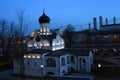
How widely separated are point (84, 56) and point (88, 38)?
32.8 metres

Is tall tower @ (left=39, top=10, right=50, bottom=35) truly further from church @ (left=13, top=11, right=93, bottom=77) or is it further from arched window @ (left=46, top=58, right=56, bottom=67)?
arched window @ (left=46, top=58, right=56, bottom=67)

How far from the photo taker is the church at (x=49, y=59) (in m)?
41.1

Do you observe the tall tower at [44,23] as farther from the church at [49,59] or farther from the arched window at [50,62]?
the arched window at [50,62]

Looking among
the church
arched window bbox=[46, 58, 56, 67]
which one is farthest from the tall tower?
arched window bbox=[46, 58, 56, 67]

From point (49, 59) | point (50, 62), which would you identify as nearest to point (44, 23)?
point (49, 59)

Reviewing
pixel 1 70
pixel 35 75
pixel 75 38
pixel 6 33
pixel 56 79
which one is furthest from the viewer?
Answer: pixel 75 38

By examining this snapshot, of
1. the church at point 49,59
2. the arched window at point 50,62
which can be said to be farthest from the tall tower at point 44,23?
the arched window at point 50,62

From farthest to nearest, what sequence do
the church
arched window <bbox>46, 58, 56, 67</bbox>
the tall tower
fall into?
1. the tall tower
2. arched window <bbox>46, 58, 56, 67</bbox>
3. the church

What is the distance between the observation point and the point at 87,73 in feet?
135

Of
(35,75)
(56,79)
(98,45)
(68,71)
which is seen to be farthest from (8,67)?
(98,45)

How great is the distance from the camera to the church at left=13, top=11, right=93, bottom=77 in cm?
4114

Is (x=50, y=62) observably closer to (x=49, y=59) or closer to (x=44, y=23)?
(x=49, y=59)

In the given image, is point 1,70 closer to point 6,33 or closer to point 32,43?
point 32,43

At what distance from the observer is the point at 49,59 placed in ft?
137
